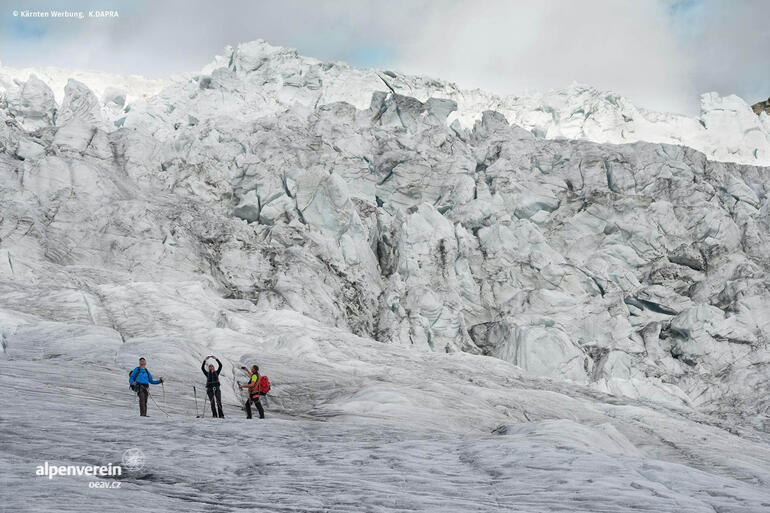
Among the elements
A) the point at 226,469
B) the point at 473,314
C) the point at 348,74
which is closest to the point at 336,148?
the point at 473,314

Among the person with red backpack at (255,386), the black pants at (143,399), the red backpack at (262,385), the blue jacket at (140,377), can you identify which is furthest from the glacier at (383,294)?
the red backpack at (262,385)

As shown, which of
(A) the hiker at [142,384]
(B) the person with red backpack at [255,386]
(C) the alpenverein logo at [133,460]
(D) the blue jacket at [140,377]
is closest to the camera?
(C) the alpenverein logo at [133,460]

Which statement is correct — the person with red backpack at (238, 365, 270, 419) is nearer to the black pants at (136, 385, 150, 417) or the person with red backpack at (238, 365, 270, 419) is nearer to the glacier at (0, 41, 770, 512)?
the glacier at (0, 41, 770, 512)

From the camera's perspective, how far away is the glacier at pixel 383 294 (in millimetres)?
11133

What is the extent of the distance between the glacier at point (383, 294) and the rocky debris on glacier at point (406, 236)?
22 centimetres

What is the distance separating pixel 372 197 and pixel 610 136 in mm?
45021

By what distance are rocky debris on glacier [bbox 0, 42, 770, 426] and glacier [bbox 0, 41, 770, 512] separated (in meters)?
0.22

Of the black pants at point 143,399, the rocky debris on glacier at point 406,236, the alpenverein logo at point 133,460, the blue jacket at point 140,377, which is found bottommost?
the alpenverein logo at point 133,460

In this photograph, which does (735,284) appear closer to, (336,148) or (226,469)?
(336,148)

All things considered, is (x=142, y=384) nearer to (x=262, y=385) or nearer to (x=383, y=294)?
(x=262, y=385)

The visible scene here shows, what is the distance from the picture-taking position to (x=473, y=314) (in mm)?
53312

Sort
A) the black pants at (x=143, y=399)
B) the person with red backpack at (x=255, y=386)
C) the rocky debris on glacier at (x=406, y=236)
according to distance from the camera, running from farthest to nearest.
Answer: the rocky debris on glacier at (x=406, y=236) < the person with red backpack at (x=255, y=386) < the black pants at (x=143, y=399)

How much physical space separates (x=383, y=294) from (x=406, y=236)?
545cm

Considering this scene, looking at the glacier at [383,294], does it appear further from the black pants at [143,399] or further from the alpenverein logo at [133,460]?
the black pants at [143,399]
